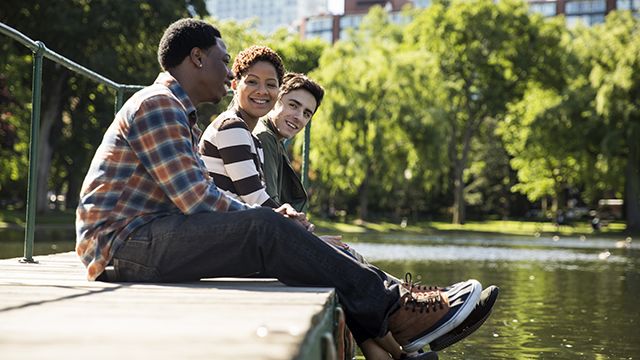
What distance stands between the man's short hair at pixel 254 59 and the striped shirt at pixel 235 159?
36 cm

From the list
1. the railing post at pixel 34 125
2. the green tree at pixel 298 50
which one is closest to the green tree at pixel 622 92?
the green tree at pixel 298 50

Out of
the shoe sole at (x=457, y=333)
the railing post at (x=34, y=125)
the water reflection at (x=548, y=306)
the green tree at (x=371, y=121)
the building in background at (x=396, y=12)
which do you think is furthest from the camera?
the building in background at (x=396, y=12)

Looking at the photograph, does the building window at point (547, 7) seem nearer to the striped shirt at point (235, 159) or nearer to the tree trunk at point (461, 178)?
the tree trunk at point (461, 178)

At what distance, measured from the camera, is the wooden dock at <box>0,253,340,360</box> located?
1680 millimetres

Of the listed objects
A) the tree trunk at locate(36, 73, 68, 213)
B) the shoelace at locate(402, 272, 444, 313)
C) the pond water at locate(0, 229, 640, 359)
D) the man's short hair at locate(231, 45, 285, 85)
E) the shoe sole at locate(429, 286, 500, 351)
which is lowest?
the pond water at locate(0, 229, 640, 359)

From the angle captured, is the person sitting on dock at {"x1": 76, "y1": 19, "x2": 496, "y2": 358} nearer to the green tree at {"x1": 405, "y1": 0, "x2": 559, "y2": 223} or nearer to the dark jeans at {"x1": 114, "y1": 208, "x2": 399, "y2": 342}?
the dark jeans at {"x1": 114, "y1": 208, "x2": 399, "y2": 342}

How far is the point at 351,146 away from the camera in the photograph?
118 ft

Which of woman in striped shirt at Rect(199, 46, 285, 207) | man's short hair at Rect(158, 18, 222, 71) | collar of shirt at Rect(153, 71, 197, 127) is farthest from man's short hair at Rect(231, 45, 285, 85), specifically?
collar of shirt at Rect(153, 71, 197, 127)

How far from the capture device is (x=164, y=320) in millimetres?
2102

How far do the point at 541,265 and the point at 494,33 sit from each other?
3055 cm

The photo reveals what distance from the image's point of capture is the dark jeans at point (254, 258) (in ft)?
9.85

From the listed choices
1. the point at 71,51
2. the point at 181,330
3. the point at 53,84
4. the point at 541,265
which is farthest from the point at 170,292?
the point at 53,84

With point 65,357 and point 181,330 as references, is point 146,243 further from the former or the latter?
point 65,357

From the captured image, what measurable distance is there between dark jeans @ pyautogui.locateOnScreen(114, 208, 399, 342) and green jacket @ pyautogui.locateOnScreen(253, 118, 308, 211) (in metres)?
0.92
